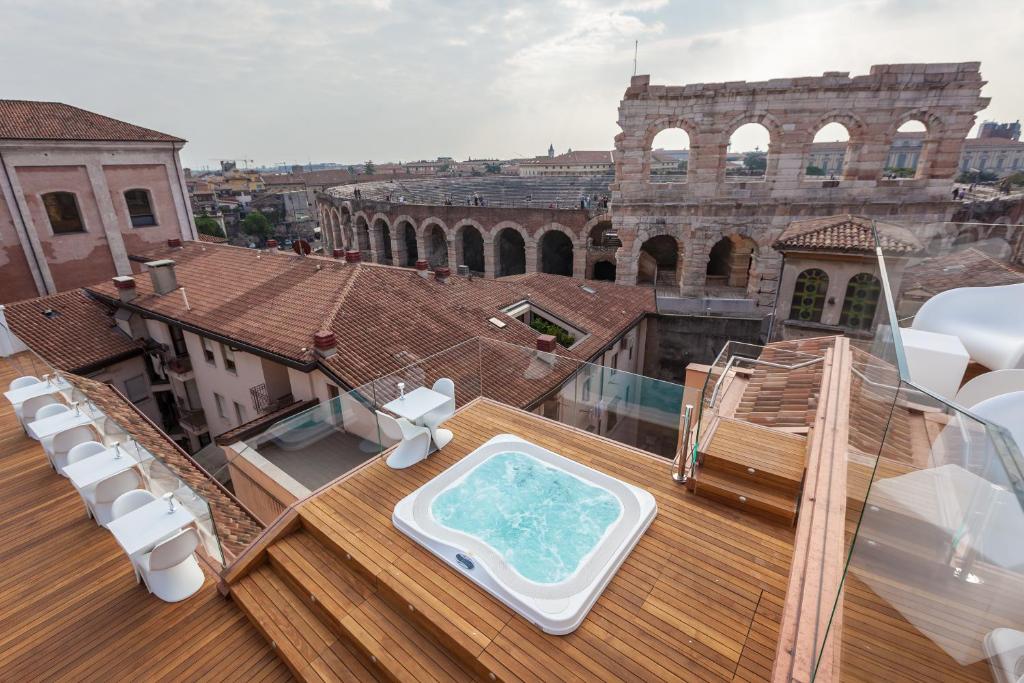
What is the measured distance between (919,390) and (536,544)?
13.2 feet

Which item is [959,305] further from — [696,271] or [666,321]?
[696,271]

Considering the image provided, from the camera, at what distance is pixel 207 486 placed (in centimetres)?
584

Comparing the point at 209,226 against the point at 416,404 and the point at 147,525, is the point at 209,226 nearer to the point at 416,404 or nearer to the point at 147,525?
the point at 416,404

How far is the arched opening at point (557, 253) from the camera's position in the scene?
34.2 meters

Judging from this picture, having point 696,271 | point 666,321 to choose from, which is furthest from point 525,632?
point 696,271

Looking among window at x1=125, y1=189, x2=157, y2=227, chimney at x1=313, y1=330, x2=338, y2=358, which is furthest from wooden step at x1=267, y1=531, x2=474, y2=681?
window at x1=125, y1=189, x2=157, y2=227

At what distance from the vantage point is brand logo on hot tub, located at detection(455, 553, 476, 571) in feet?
16.4

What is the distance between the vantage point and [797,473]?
543 centimetres

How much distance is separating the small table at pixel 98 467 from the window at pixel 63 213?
21.1 metres

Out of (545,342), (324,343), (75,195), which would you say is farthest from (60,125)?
(545,342)

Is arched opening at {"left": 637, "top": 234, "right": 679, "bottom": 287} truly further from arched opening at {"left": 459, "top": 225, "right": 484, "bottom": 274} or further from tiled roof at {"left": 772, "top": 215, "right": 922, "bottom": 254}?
arched opening at {"left": 459, "top": 225, "right": 484, "bottom": 274}

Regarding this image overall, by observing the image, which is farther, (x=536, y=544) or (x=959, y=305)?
(x=959, y=305)

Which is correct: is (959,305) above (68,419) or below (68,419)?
above

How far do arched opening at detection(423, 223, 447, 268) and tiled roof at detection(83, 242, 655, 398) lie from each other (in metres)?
16.1
